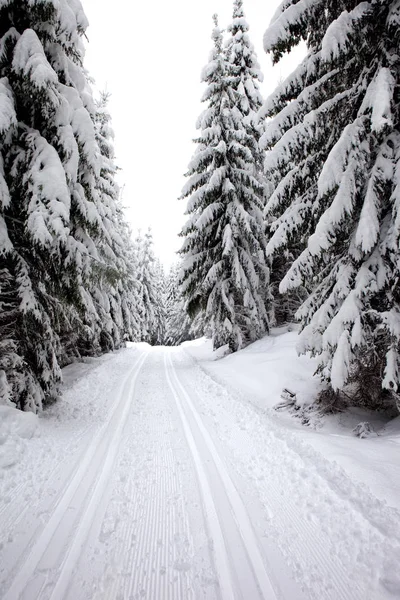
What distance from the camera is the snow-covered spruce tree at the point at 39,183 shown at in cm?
559

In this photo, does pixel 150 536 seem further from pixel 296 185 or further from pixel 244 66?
pixel 244 66

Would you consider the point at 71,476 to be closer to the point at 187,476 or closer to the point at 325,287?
the point at 187,476

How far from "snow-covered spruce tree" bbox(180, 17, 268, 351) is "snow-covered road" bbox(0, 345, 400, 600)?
8.41m

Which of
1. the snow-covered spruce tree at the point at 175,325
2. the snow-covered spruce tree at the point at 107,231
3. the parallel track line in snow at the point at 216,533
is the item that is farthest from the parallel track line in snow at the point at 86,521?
the snow-covered spruce tree at the point at 175,325

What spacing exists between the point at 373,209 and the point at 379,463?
4.12 metres

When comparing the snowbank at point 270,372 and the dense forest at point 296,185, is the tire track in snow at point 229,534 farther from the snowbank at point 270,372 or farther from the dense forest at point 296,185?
the snowbank at point 270,372

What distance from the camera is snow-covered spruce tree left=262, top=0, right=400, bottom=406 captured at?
5074mm

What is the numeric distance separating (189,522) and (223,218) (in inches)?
492

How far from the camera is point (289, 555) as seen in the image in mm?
2820

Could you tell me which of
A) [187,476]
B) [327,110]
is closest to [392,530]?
[187,476]

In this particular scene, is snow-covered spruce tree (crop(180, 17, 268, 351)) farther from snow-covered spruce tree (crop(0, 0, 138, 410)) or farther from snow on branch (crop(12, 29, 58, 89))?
snow on branch (crop(12, 29, 58, 89))

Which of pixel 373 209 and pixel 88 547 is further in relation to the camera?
pixel 373 209

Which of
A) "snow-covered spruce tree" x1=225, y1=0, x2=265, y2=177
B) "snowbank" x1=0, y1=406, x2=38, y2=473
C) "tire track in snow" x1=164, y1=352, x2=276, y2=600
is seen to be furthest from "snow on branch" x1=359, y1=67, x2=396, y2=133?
"snow-covered spruce tree" x1=225, y1=0, x2=265, y2=177

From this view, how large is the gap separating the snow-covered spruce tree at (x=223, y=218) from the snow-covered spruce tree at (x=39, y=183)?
6.90m
